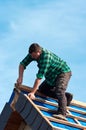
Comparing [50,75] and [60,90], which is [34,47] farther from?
[60,90]

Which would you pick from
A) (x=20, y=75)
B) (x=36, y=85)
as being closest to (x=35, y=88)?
(x=36, y=85)

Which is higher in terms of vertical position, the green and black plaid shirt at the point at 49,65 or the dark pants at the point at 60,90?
the green and black plaid shirt at the point at 49,65

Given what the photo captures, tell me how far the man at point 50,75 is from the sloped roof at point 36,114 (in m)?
0.18

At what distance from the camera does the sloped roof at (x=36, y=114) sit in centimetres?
962

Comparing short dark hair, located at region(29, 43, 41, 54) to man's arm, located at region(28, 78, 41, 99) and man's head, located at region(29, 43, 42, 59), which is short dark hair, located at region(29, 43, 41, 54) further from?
man's arm, located at region(28, 78, 41, 99)

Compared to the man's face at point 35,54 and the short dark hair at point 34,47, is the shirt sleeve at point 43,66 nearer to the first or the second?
the man's face at point 35,54

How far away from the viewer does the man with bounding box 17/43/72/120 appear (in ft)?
34.2

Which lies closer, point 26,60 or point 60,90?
point 60,90

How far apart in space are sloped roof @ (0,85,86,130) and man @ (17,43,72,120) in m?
0.18

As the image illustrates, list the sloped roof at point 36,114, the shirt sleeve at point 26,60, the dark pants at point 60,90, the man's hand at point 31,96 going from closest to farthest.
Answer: the sloped roof at point 36,114
the dark pants at point 60,90
the man's hand at point 31,96
the shirt sleeve at point 26,60

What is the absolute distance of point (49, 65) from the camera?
10641mm

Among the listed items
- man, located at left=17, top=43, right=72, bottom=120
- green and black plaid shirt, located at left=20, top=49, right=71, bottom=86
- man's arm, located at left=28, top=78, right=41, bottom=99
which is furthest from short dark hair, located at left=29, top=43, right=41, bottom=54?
man's arm, located at left=28, top=78, right=41, bottom=99

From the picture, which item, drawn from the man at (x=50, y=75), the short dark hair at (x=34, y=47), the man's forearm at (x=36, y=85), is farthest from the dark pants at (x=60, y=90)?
the short dark hair at (x=34, y=47)

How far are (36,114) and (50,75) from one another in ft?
4.45
